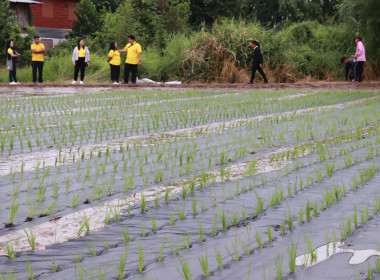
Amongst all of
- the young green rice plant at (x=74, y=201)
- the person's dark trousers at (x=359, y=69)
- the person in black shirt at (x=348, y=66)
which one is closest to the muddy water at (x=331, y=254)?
the young green rice plant at (x=74, y=201)

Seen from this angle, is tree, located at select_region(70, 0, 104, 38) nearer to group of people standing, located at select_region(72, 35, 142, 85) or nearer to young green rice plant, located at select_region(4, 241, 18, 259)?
group of people standing, located at select_region(72, 35, 142, 85)

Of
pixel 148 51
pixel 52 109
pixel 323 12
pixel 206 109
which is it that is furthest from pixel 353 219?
pixel 323 12

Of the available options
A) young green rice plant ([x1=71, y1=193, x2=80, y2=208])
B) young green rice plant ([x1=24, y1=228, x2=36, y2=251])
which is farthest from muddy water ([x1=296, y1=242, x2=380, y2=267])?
young green rice plant ([x1=71, y1=193, x2=80, y2=208])

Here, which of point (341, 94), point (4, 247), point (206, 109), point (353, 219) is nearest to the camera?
point (4, 247)

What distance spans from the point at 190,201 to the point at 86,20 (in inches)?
1325

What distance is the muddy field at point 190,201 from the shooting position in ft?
10.2

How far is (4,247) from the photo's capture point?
3352mm

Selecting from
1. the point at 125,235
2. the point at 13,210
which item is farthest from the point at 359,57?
the point at 125,235

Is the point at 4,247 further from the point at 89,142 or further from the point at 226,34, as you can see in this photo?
the point at 226,34

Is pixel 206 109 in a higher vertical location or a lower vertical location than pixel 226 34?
lower

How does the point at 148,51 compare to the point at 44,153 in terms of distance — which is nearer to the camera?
the point at 44,153

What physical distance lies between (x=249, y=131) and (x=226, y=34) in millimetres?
16500

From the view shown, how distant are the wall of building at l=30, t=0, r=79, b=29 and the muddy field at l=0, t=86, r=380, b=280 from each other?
39560 mm

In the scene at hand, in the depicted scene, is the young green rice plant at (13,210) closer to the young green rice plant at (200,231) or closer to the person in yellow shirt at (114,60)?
the young green rice plant at (200,231)
